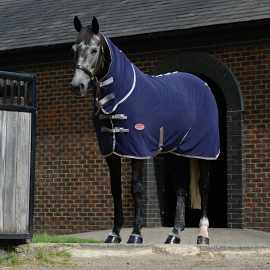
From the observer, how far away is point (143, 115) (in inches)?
247

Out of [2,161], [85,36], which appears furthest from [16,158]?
[85,36]

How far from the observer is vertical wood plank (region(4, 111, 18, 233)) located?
20.0 ft

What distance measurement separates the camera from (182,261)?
586cm

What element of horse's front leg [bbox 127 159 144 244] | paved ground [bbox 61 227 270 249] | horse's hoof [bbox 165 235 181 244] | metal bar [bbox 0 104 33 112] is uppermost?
metal bar [bbox 0 104 33 112]

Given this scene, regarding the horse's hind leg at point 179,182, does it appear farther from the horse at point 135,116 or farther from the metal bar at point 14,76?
the metal bar at point 14,76

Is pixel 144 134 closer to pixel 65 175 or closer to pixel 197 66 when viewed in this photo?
pixel 197 66

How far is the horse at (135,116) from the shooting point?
5.99 meters

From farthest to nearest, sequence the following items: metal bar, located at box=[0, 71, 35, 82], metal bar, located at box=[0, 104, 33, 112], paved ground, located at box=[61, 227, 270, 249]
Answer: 1. paved ground, located at box=[61, 227, 270, 249]
2. metal bar, located at box=[0, 71, 35, 82]
3. metal bar, located at box=[0, 104, 33, 112]

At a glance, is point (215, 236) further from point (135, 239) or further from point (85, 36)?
point (85, 36)

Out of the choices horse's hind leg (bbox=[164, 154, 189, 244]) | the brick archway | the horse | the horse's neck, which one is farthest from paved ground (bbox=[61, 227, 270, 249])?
the horse's neck

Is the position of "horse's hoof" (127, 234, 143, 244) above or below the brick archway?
below

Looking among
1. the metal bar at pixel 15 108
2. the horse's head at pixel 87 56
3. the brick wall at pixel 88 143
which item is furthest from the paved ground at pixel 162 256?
the brick wall at pixel 88 143

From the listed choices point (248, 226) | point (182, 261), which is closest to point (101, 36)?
point (182, 261)

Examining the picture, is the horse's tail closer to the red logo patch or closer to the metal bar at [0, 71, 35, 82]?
the red logo patch
